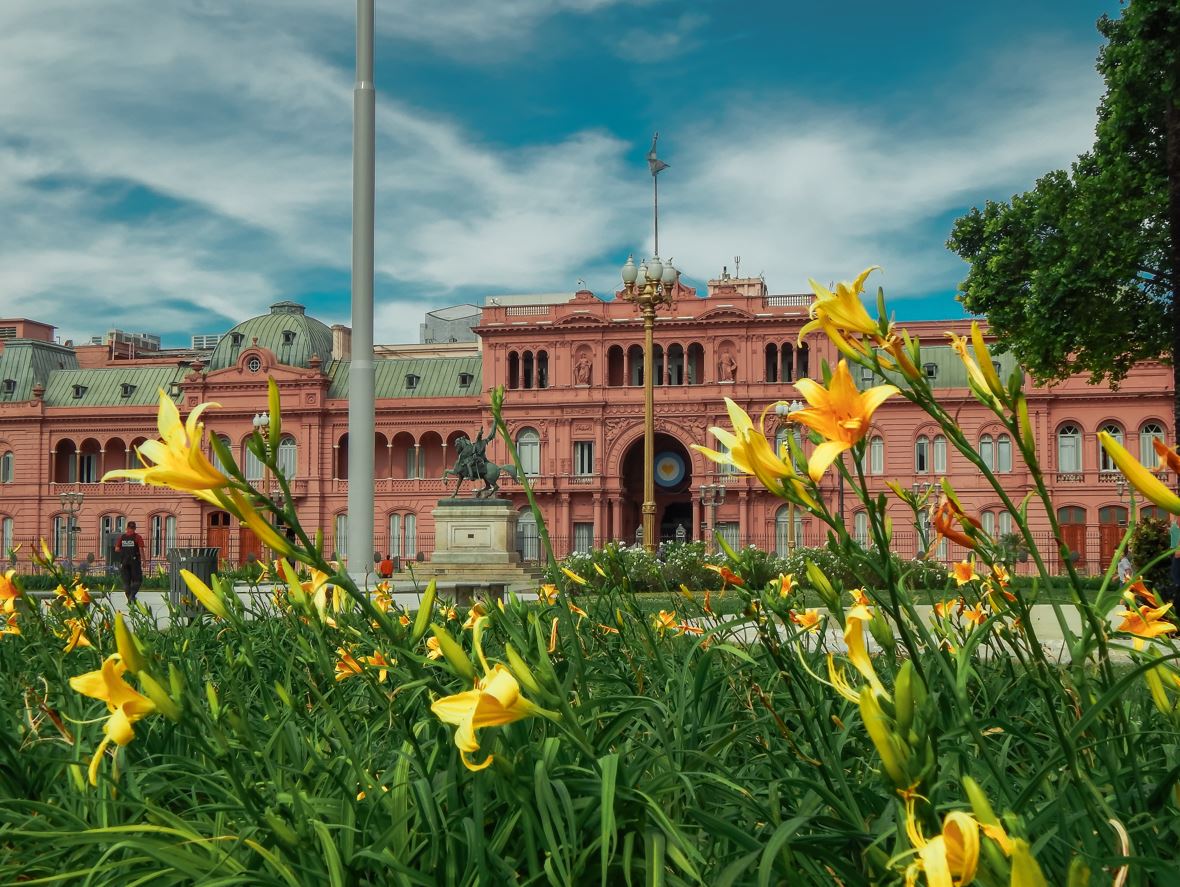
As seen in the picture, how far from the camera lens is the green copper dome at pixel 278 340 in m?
54.0

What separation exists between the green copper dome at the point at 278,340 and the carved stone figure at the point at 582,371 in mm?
12844

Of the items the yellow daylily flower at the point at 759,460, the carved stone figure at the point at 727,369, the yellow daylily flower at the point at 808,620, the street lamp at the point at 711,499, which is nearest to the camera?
the yellow daylily flower at the point at 759,460

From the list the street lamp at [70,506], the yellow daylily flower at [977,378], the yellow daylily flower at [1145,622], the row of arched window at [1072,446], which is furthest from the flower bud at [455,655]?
the street lamp at [70,506]

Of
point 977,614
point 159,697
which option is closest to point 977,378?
point 159,697

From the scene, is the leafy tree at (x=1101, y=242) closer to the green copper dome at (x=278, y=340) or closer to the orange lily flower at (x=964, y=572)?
the orange lily flower at (x=964, y=572)

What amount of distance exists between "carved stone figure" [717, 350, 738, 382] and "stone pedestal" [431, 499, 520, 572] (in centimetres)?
2373

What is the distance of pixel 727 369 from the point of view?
47312 millimetres

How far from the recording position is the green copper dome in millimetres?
54000

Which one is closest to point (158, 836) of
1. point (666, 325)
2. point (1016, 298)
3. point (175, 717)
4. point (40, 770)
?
point (175, 717)

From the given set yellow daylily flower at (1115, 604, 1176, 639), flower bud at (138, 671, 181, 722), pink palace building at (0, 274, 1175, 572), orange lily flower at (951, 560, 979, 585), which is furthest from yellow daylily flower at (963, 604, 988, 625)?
pink palace building at (0, 274, 1175, 572)

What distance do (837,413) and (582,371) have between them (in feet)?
155

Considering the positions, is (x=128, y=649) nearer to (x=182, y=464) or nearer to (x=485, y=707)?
(x=182, y=464)

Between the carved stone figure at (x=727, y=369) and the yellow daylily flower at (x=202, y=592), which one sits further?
the carved stone figure at (x=727, y=369)

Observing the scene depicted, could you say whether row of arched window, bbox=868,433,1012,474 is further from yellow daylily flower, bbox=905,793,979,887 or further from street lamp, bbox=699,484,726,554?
yellow daylily flower, bbox=905,793,979,887
